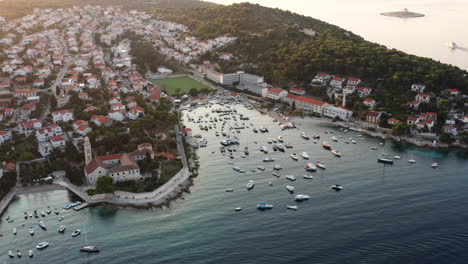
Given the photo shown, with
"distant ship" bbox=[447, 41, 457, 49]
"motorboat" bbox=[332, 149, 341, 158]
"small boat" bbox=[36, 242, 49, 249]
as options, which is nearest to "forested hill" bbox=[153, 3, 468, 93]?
"motorboat" bbox=[332, 149, 341, 158]

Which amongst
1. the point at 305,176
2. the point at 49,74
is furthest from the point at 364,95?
the point at 49,74

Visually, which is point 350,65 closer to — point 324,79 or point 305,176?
point 324,79

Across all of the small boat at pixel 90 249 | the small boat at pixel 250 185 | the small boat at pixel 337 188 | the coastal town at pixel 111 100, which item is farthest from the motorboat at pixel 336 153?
the small boat at pixel 90 249

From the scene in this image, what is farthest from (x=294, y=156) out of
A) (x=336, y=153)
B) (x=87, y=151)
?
(x=87, y=151)

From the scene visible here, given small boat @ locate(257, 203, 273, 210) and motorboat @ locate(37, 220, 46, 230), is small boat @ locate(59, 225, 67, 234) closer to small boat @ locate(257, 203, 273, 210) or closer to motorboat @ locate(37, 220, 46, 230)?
motorboat @ locate(37, 220, 46, 230)

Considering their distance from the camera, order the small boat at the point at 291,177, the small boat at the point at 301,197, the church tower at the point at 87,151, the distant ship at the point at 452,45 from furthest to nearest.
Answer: the distant ship at the point at 452,45, the church tower at the point at 87,151, the small boat at the point at 291,177, the small boat at the point at 301,197

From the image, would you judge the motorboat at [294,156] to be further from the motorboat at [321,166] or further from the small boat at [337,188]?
the small boat at [337,188]
